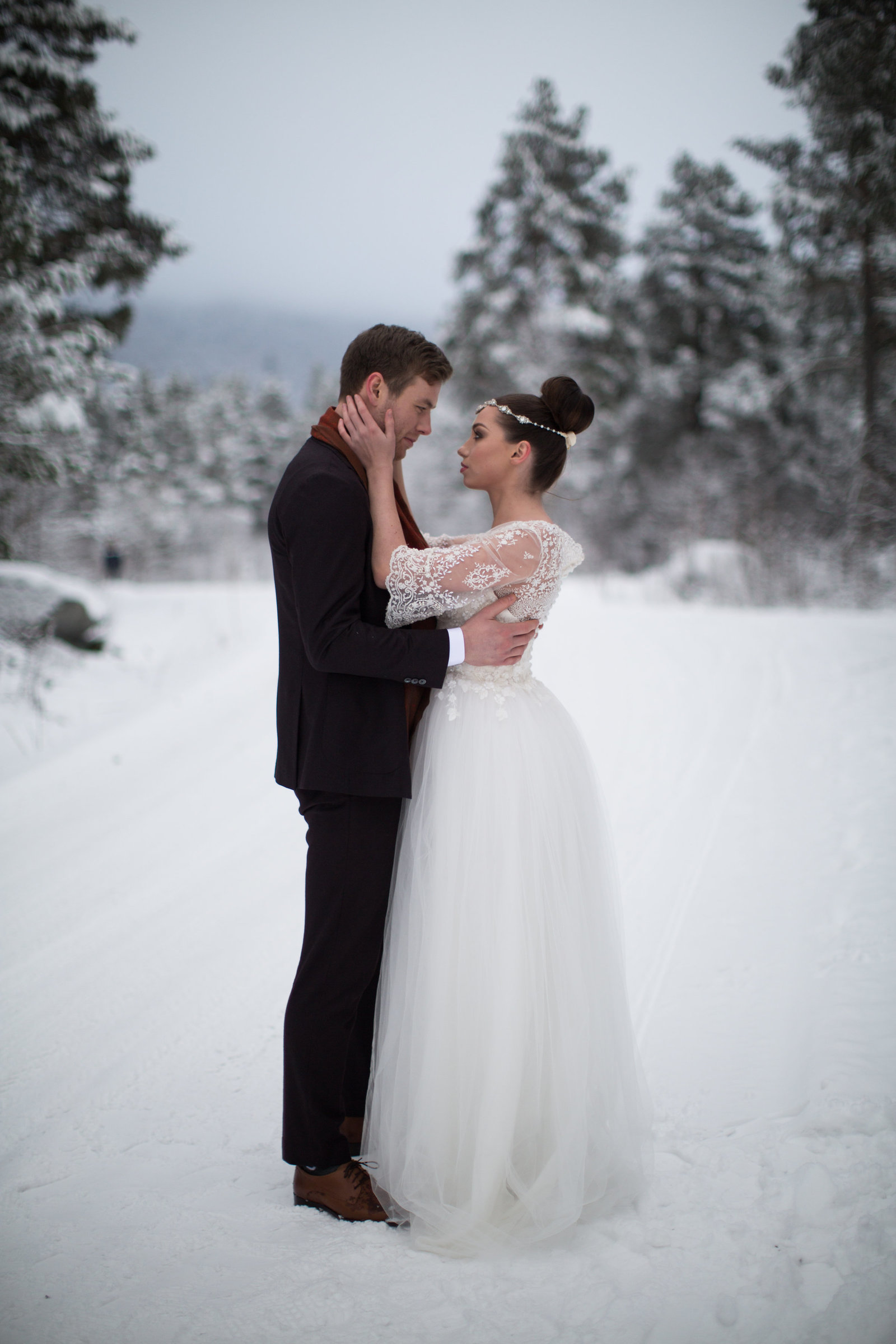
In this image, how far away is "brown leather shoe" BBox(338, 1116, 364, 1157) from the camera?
2.57 metres

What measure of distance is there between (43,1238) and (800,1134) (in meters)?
2.19

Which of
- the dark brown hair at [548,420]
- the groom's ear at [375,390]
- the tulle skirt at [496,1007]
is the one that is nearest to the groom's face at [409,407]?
the groom's ear at [375,390]

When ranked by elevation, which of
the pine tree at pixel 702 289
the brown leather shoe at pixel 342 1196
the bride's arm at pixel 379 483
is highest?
the pine tree at pixel 702 289

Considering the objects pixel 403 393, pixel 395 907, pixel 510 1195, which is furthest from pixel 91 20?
pixel 510 1195

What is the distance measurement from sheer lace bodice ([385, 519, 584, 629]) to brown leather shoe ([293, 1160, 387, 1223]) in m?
1.52

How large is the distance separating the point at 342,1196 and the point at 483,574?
1.74 metres

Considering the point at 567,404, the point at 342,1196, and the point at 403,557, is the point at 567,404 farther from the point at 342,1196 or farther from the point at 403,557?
the point at 342,1196

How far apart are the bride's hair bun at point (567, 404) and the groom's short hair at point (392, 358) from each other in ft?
1.22

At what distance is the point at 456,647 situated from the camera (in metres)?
2.30

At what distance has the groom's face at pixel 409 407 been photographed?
2334mm

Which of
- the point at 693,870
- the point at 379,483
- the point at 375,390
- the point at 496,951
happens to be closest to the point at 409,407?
the point at 375,390

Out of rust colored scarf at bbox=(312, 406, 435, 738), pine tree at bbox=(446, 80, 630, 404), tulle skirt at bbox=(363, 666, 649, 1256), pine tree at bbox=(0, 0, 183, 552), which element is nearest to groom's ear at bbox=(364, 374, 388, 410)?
rust colored scarf at bbox=(312, 406, 435, 738)

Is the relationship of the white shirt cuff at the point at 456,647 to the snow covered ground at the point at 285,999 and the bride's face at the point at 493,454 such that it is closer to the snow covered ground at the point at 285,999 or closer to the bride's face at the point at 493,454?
the bride's face at the point at 493,454

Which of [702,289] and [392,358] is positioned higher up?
[702,289]
